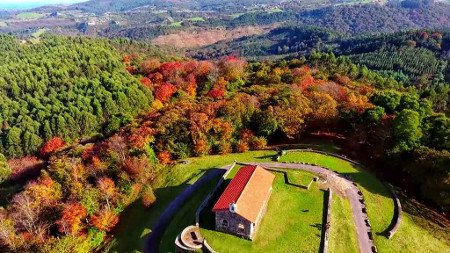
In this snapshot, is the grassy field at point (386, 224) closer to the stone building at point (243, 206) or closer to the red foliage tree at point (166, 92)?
the stone building at point (243, 206)

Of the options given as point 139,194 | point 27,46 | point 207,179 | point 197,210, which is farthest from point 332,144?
point 27,46

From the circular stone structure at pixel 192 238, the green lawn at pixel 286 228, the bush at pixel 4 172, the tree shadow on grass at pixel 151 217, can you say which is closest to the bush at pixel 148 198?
the tree shadow on grass at pixel 151 217

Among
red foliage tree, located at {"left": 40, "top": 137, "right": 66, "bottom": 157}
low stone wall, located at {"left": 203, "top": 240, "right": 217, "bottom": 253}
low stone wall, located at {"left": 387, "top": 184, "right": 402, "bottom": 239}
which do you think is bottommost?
red foliage tree, located at {"left": 40, "top": 137, "right": 66, "bottom": 157}

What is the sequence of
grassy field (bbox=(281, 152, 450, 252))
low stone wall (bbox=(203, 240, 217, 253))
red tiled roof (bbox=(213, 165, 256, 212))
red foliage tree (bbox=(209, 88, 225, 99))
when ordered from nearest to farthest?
1. low stone wall (bbox=(203, 240, 217, 253))
2. grassy field (bbox=(281, 152, 450, 252))
3. red tiled roof (bbox=(213, 165, 256, 212))
4. red foliage tree (bbox=(209, 88, 225, 99))

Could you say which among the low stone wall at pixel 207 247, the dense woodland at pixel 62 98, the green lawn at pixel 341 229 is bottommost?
the dense woodland at pixel 62 98

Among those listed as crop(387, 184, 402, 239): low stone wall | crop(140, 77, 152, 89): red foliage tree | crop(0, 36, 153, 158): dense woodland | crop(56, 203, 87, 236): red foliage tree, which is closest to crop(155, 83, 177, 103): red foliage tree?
crop(0, 36, 153, 158): dense woodland

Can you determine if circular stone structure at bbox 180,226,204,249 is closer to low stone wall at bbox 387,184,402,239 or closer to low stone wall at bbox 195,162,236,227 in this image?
Result: low stone wall at bbox 195,162,236,227
